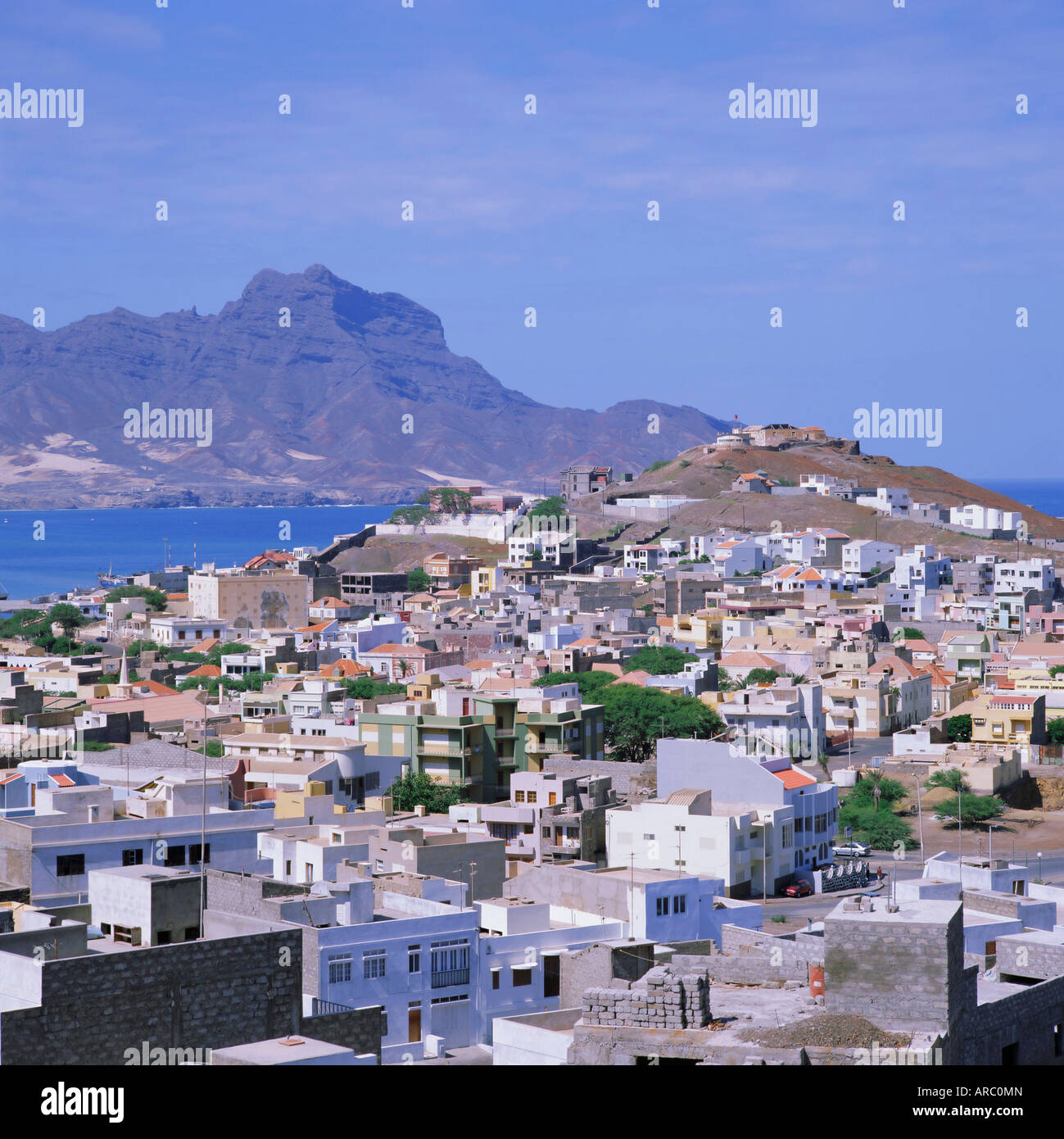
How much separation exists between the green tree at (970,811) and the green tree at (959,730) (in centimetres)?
611

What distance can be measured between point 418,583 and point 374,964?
65408 millimetres

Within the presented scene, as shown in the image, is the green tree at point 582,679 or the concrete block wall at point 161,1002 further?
the green tree at point 582,679

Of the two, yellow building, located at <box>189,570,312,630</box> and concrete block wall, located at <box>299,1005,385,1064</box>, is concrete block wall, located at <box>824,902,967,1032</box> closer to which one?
concrete block wall, located at <box>299,1005,385,1064</box>

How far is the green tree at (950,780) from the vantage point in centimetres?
3325

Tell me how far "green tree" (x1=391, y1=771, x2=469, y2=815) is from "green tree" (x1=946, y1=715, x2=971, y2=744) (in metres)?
14.5

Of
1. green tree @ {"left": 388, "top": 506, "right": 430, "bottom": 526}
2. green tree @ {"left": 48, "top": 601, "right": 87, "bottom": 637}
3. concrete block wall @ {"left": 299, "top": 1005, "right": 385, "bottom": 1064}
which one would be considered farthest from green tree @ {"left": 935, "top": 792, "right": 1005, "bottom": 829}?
green tree @ {"left": 388, "top": 506, "right": 430, "bottom": 526}

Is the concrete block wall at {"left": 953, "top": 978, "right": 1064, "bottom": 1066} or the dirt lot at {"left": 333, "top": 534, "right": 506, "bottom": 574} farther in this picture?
the dirt lot at {"left": 333, "top": 534, "right": 506, "bottom": 574}

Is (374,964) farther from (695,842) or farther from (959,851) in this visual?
(959,851)

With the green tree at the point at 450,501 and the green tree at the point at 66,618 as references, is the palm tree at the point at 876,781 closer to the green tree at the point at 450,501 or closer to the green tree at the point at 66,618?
the green tree at the point at 66,618

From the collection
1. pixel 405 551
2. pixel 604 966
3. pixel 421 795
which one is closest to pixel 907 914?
Answer: pixel 604 966

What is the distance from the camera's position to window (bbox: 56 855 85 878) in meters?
14.8

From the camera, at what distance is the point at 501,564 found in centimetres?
8181

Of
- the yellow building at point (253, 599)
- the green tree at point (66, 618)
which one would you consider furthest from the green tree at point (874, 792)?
the green tree at point (66, 618)

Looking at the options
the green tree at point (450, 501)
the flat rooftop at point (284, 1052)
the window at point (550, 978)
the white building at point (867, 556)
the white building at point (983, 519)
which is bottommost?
the window at point (550, 978)
